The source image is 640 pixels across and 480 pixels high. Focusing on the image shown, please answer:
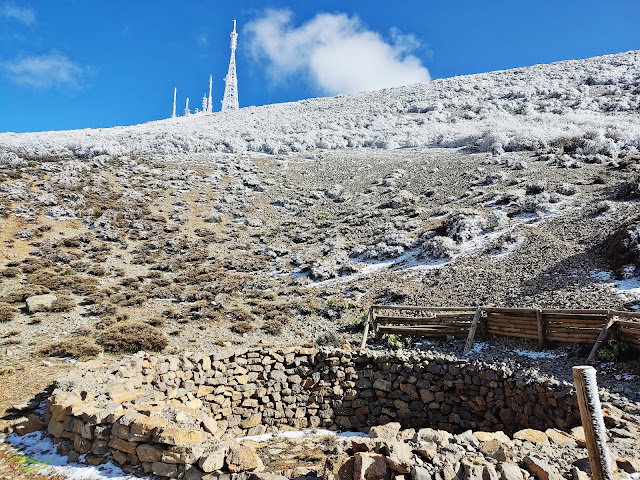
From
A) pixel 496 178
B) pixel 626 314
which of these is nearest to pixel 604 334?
pixel 626 314

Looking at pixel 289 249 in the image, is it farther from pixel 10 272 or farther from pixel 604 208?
pixel 604 208

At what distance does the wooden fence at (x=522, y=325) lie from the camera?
843 centimetres

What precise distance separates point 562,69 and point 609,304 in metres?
58.7

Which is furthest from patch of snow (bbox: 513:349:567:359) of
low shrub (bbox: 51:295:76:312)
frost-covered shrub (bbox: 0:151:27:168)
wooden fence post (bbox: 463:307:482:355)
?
frost-covered shrub (bbox: 0:151:27:168)

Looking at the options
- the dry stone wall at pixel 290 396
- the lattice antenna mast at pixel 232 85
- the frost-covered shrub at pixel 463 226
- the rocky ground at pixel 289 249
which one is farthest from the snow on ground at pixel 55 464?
the lattice antenna mast at pixel 232 85

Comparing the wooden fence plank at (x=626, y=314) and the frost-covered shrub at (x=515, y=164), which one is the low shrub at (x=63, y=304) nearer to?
the wooden fence plank at (x=626, y=314)

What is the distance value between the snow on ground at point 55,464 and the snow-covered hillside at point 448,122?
1251 inches

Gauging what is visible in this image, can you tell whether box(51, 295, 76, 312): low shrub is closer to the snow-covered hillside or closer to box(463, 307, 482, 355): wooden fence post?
box(463, 307, 482, 355): wooden fence post

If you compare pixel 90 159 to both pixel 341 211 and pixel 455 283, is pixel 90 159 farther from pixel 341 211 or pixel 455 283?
pixel 455 283

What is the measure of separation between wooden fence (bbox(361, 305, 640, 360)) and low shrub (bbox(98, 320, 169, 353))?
6.54 metres

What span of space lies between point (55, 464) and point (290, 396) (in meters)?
5.07

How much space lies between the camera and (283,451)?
754 centimetres

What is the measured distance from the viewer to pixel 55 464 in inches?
231

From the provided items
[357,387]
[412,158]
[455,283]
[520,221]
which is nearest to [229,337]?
[357,387]
